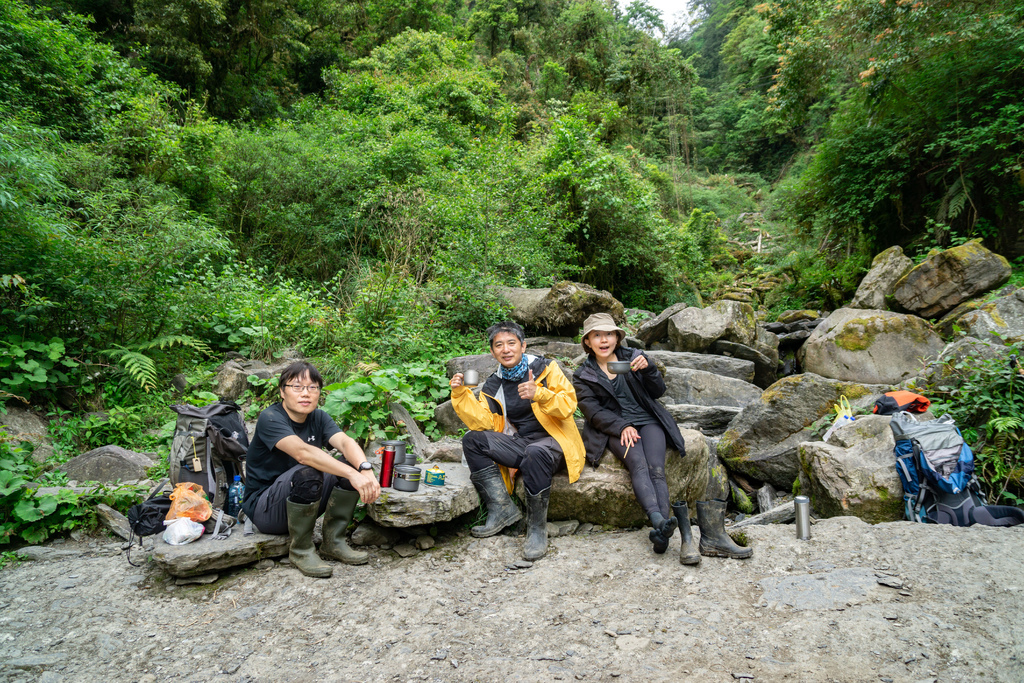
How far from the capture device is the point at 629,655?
103 inches

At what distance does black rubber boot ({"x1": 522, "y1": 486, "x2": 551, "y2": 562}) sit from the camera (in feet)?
12.5

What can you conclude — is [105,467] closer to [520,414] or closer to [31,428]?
[31,428]

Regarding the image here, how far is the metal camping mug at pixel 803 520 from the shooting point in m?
3.72

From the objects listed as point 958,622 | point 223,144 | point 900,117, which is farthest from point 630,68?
point 958,622

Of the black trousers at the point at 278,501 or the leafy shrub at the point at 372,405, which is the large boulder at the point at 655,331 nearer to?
the leafy shrub at the point at 372,405

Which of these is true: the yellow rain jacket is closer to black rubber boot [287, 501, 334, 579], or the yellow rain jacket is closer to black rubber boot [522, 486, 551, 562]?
black rubber boot [522, 486, 551, 562]

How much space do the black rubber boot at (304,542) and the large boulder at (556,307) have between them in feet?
19.4

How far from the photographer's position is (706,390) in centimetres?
777

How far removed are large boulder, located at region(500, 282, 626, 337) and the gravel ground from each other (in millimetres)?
5353

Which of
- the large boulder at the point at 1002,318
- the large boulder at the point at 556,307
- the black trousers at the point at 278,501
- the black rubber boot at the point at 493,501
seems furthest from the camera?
the large boulder at the point at 556,307

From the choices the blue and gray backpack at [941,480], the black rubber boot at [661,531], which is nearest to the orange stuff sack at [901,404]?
the blue and gray backpack at [941,480]

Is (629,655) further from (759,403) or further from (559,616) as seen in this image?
(759,403)

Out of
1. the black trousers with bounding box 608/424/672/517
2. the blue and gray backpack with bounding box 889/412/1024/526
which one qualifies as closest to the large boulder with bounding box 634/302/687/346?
the blue and gray backpack with bounding box 889/412/1024/526

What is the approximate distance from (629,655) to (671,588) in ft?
2.49
